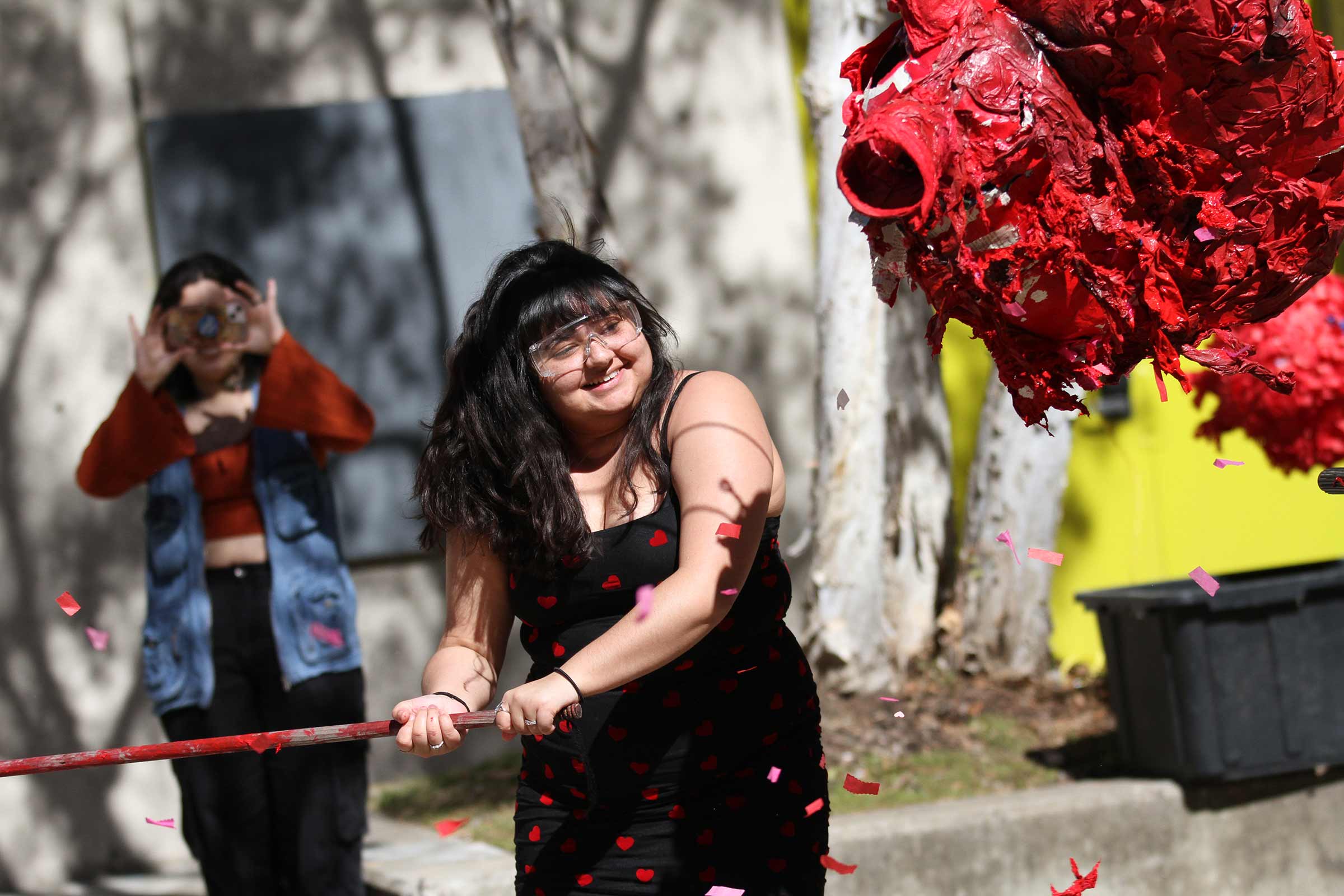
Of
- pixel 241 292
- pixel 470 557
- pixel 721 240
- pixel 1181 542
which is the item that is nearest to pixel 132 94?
pixel 241 292

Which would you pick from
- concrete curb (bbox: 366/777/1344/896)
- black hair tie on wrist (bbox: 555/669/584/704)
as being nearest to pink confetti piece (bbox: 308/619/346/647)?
concrete curb (bbox: 366/777/1344/896)

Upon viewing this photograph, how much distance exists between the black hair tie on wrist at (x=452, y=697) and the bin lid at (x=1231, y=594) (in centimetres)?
263

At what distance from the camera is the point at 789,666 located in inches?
90.0

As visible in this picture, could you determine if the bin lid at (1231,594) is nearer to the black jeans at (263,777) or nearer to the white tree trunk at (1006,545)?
the white tree trunk at (1006,545)

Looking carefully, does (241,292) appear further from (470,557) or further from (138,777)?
(138,777)

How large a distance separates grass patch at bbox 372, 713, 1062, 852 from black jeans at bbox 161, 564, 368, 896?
24.8 inches

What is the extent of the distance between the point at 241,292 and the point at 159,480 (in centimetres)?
54

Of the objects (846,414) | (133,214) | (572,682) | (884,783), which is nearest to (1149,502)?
(846,414)

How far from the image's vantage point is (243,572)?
12.1 ft

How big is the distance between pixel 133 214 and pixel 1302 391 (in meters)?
3.89

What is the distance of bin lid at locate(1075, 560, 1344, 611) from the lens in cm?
421

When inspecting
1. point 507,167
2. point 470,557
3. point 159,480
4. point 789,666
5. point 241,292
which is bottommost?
point 789,666

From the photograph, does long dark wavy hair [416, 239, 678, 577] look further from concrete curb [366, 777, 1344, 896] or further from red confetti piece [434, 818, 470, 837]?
concrete curb [366, 777, 1344, 896]

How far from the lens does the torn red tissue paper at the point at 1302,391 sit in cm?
374
